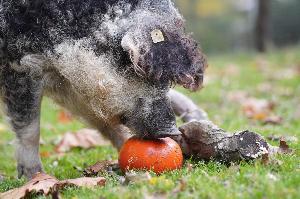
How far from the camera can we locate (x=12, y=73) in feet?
17.1

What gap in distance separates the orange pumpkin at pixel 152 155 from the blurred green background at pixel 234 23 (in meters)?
18.9

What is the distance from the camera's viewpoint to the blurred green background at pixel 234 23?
24797mm

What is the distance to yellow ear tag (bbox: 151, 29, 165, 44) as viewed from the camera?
4605 mm

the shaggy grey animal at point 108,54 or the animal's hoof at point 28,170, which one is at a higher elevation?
the shaggy grey animal at point 108,54

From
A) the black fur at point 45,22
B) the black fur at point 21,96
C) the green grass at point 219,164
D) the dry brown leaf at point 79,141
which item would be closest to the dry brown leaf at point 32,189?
the green grass at point 219,164

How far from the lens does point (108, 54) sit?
479cm

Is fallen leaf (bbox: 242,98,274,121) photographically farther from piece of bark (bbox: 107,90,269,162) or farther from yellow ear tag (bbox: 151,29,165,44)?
yellow ear tag (bbox: 151,29,165,44)

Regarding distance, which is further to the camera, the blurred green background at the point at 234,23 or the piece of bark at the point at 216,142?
the blurred green background at the point at 234,23

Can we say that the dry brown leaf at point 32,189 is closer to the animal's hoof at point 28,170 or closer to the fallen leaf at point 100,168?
the fallen leaf at point 100,168

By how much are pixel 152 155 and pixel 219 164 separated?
1.83ft

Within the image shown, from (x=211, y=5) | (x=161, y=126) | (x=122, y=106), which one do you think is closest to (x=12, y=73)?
(x=122, y=106)

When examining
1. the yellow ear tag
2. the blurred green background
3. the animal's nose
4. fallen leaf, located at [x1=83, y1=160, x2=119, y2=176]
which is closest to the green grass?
fallen leaf, located at [x1=83, y1=160, x2=119, y2=176]

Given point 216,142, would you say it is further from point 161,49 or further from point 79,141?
point 79,141

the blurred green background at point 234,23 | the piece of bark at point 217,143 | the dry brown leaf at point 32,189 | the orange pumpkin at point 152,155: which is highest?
the blurred green background at point 234,23
